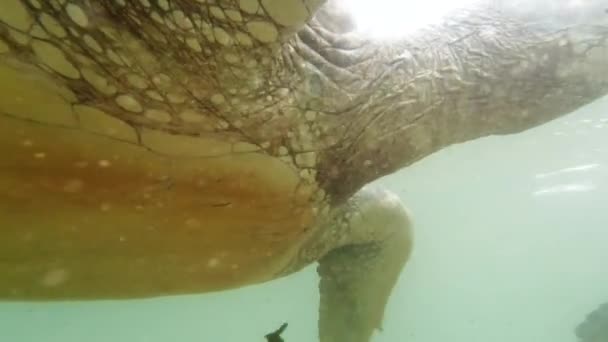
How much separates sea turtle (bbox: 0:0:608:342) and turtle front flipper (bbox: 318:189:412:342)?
226mm

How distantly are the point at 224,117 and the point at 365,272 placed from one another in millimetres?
2008

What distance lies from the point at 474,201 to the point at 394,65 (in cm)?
2485

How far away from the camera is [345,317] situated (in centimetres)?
363

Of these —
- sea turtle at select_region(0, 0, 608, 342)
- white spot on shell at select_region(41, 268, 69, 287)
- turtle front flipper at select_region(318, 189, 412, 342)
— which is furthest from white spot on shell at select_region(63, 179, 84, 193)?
turtle front flipper at select_region(318, 189, 412, 342)

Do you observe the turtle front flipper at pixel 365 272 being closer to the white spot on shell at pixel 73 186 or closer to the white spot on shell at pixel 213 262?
the white spot on shell at pixel 213 262

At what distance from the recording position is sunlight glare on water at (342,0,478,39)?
237cm

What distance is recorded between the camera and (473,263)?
167 feet

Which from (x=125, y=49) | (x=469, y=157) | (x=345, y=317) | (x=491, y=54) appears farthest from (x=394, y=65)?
(x=469, y=157)

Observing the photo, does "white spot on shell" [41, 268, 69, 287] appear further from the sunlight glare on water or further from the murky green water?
the murky green water

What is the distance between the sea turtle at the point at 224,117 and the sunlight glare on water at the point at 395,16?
6cm

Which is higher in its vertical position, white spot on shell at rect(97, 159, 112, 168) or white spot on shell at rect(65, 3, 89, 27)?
white spot on shell at rect(65, 3, 89, 27)

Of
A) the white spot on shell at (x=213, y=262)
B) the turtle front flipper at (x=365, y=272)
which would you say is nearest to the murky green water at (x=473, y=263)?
the turtle front flipper at (x=365, y=272)

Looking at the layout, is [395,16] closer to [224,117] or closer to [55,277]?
[224,117]

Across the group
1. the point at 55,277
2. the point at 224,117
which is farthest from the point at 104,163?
the point at 55,277
